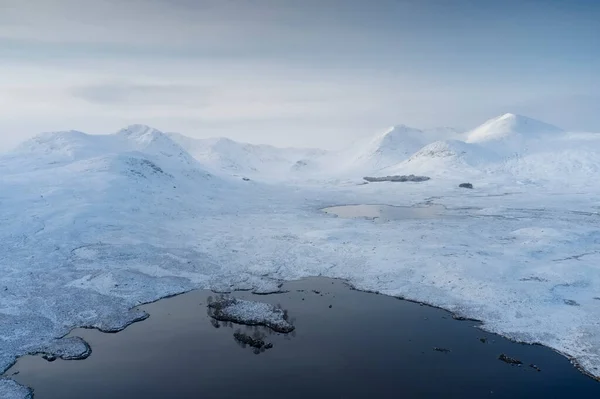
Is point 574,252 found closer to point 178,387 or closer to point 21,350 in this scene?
point 178,387

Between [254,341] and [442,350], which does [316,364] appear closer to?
[254,341]

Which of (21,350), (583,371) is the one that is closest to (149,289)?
(21,350)

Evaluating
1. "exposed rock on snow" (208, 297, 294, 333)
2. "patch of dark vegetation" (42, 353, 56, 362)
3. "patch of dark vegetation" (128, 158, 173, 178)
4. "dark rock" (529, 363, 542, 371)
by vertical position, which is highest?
"patch of dark vegetation" (128, 158, 173, 178)

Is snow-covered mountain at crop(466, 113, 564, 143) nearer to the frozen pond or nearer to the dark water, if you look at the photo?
the frozen pond

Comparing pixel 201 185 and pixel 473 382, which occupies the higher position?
pixel 201 185

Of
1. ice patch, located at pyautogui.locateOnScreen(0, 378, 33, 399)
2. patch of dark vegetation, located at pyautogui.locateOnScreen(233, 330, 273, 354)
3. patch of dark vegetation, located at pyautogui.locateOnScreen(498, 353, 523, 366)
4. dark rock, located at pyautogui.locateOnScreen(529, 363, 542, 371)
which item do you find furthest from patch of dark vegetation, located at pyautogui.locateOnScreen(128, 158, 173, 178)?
dark rock, located at pyautogui.locateOnScreen(529, 363, 542, 371)

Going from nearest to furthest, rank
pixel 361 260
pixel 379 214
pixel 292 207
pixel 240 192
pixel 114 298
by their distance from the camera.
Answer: pixel 114 298 → pixel 361 260 → pixel 379 214 → pixel 292 207 → pixel 240 192
